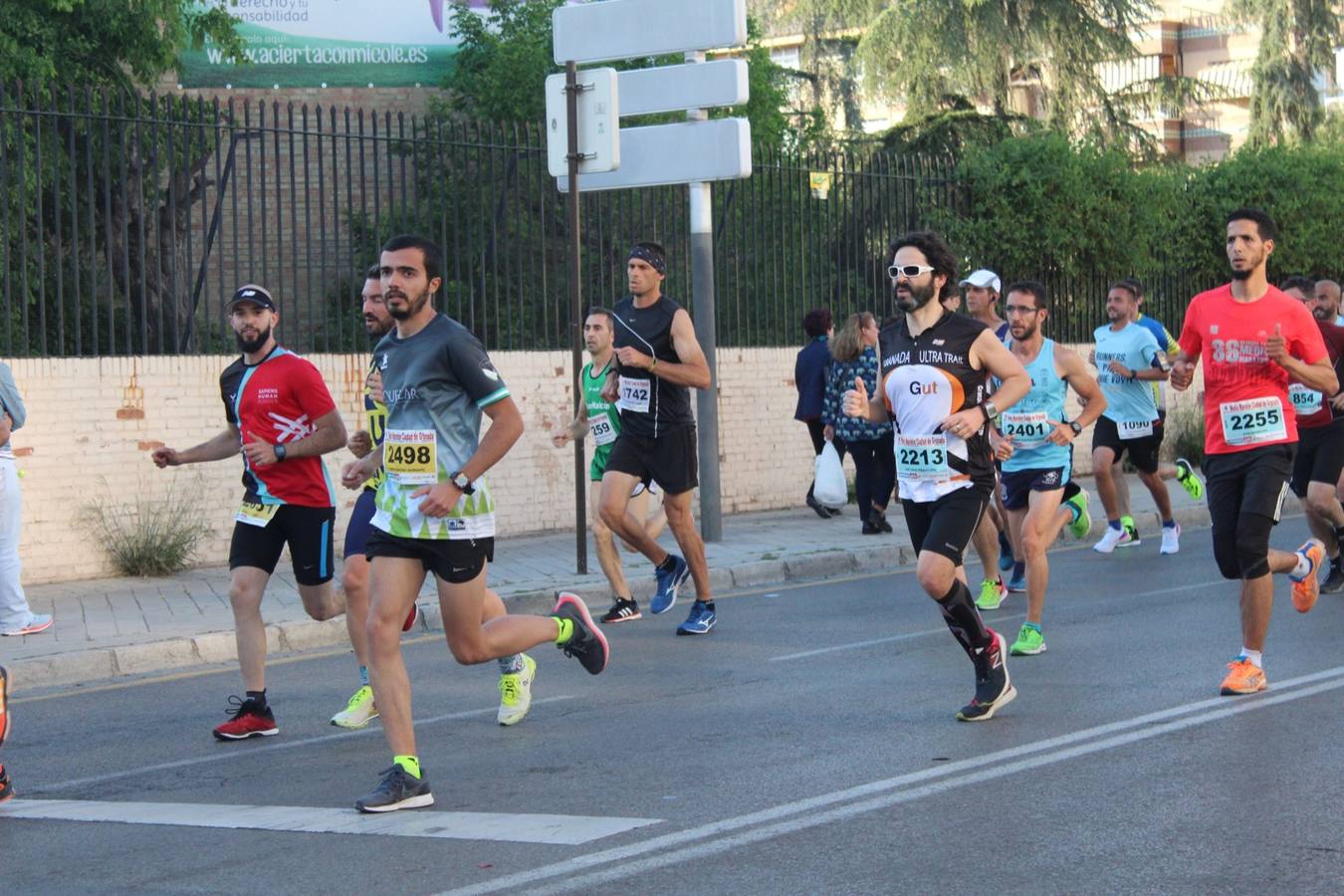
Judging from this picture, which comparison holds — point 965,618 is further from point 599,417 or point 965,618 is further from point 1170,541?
point 1170,541

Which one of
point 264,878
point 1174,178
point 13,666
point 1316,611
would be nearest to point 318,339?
point 13,666

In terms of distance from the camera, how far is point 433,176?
1522cm

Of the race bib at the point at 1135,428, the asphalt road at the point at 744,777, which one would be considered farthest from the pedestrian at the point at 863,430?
the asphalt road at the point at 744,777

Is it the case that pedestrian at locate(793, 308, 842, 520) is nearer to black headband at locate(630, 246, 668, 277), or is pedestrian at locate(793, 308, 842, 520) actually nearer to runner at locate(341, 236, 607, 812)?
black headband at locate(630, 246, 668, 277)

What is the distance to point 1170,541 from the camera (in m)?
14.6

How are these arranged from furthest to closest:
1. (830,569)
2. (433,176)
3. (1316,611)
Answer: (433,176) → (830,569) → (1316,611)

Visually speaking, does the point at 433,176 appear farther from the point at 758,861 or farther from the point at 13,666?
the point at 758,861

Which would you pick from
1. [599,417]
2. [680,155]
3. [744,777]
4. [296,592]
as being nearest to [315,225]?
[680,155]

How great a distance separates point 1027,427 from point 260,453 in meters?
4.58

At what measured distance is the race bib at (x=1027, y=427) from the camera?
10500mm

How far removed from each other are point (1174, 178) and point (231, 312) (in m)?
18.3

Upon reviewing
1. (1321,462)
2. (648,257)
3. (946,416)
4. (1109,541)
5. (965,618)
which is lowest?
(1109,541)

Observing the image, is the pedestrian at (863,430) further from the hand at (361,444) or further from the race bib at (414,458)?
the race bib at (414,458)

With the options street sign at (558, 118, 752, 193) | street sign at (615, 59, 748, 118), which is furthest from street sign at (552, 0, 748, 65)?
street sign at (558, 118, 752, 193)
